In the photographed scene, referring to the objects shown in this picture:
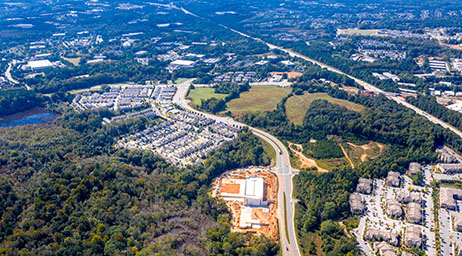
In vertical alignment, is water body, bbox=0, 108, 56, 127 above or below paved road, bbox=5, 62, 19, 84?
above

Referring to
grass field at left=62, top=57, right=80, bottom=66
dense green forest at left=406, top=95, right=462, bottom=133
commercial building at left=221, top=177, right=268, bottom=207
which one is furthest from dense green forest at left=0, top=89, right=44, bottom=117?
dense green forest at left=406, top=95, right=462, bottom=133

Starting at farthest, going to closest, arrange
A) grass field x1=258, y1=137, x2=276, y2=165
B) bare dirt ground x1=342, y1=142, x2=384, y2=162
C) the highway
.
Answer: the highway
grass field x1=258, y1=137, x2=276, y2=165
bare dirt ground x1=342, y1=142, x2=384, y2=162

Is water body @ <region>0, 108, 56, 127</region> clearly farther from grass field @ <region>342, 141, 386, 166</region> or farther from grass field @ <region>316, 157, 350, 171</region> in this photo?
grass field @ <region>342, 141, 386, 166</region>

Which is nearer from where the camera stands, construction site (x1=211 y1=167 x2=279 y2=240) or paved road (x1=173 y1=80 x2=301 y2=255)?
paved road (x1=173 y1=80 x2=301 y2=255)

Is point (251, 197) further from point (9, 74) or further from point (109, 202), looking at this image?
point (9, 74)

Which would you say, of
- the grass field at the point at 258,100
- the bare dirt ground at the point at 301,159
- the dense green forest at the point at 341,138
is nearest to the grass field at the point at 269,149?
the bare dirt ground at the point at 301,159

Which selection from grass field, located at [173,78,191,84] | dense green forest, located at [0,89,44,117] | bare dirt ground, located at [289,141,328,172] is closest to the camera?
bare dirt ground, located at [289,141,328,172]

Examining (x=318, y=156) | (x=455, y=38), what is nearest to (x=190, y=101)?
(x=318, y=156)

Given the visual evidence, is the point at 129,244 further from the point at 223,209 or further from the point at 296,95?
the point at 296,95
